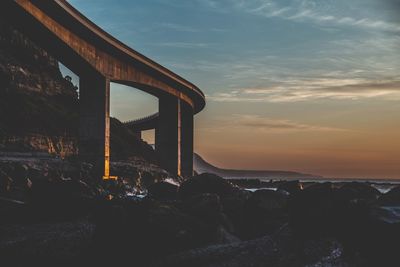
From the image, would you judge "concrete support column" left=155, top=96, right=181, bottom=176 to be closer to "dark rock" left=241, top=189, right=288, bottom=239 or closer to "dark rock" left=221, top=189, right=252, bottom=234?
"dark rock" left=221, top=189, right=252, bottom=234

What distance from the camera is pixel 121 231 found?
29.4 feet

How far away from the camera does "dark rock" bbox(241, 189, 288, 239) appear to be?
12188 millimetres

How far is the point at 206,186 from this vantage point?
60.0 feet

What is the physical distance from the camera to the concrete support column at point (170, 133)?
53562 millimetres

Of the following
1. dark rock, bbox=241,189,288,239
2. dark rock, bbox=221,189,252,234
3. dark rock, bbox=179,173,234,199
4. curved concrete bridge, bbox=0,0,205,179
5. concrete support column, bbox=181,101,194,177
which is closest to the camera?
dark rock, bbox=241,189,288,239

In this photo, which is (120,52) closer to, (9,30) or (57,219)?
(57,219)

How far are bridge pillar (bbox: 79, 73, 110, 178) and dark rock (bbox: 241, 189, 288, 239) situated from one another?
75.5 feet

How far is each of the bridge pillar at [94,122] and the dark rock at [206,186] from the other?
17.7 m

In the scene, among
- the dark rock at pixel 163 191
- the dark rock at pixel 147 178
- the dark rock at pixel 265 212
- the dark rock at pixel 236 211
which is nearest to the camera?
the dark rock at pixel 265 212

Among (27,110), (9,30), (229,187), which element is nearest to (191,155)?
(27,110)

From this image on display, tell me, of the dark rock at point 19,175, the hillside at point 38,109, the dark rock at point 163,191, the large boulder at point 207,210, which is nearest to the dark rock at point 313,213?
the large boulder at point 207,210

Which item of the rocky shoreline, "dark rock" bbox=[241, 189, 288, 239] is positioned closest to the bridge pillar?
the rocky shoreline

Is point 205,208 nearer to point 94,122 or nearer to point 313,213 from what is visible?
point 313,213

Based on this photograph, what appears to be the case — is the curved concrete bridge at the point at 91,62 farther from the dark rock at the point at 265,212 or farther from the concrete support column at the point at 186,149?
the dark rock at the point at 265,212
